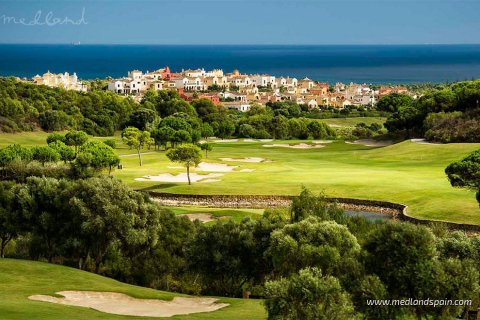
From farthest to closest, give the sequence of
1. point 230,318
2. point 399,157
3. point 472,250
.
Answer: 1. point 399,157
2. point 472,250
3. point 230,318

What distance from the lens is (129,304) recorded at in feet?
99.3

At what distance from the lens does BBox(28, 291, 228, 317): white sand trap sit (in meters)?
29.0

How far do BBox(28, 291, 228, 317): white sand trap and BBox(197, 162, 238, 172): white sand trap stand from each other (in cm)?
4979

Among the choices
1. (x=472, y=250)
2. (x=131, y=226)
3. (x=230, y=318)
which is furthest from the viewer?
(x=131, y=226)

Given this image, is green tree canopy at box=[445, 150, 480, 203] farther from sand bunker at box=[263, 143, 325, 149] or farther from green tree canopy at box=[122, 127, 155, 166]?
sand bunker at box=[263, 143, 325, 149]

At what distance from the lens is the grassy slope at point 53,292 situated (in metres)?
25.7

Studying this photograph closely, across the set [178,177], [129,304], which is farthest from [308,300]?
[178,177]

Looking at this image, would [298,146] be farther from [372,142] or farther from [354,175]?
[354,175]

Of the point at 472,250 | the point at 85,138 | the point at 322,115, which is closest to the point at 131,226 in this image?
the point at 472,250

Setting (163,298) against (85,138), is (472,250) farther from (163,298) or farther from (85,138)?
(85,138)

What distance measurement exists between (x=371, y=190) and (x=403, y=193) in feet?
9.99

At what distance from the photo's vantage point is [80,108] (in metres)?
141

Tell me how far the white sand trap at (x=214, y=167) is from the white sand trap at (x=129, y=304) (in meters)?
49.8

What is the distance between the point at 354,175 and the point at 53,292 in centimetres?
4582
